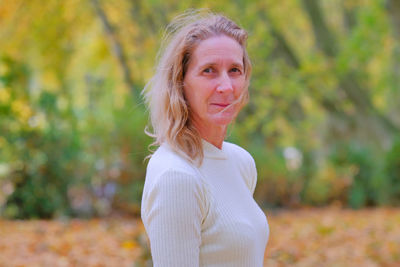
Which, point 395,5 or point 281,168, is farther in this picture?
point 281,168

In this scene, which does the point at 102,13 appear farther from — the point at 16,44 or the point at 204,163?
the point at 204,163

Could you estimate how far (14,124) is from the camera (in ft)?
28.1

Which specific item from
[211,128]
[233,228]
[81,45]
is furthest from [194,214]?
[81,45]

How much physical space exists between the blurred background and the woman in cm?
618

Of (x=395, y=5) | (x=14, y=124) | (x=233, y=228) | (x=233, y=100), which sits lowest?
(x=14, y=124)

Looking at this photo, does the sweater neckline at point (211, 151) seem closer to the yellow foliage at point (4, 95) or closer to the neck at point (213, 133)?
the neck at point (213, 133)

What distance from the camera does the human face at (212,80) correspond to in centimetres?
161

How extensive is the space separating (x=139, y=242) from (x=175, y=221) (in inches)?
117

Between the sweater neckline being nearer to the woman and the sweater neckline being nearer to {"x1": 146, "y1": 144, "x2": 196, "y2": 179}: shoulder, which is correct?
the woman

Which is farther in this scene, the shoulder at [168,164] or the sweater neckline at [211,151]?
the sweater neckline at [211,151]

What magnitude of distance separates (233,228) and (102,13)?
1068 cm

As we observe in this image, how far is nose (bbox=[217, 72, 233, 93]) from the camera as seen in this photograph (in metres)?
1.61

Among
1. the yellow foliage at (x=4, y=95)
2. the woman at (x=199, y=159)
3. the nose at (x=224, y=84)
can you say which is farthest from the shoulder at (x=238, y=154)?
the yellow foliage at (x=4, y=95)

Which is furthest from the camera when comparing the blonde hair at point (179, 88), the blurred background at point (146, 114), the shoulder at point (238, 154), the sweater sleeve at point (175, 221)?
the blurred background at point (146, 114)
